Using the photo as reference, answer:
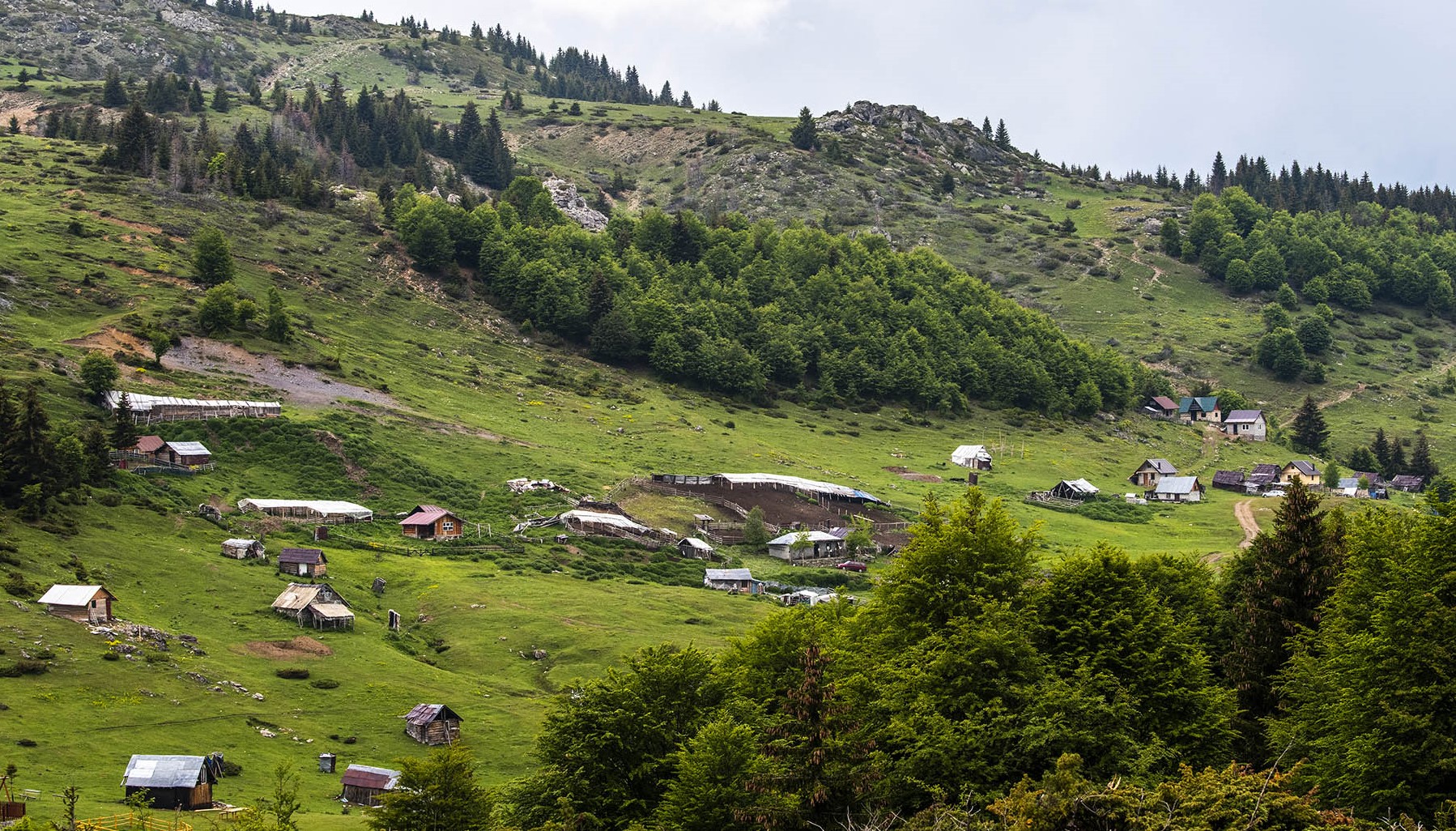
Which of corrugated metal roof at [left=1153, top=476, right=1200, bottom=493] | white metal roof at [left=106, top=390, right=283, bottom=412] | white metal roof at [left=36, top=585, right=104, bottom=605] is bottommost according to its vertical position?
white metal roof at [left=36, top=585, right=104, bottom=605]

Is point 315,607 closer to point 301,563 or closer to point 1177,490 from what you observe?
point 301,563

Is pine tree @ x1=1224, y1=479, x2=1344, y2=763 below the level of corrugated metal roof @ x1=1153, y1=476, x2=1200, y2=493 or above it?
above

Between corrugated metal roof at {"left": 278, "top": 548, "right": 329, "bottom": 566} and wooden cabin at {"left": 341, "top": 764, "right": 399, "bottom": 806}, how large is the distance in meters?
31.4

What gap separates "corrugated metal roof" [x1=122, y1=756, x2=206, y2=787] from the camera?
177 ft

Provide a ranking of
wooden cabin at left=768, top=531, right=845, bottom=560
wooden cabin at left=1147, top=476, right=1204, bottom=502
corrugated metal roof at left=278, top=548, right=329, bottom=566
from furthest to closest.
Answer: wooden cabin at left=1147, top=476, right=1204, bottom=502
wooden cabin at left=768, top=531, right=845, bottom=560
corrugated metal roof at left=278, top=548, right=329, bottom=566

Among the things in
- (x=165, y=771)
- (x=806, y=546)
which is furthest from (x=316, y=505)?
(x=165, y=771)

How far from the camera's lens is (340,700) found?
234 ft

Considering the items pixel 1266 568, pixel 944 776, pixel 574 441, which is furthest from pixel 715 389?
pixel 944 776

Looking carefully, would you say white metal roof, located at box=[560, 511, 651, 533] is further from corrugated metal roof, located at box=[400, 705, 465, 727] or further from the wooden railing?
the wooden railing

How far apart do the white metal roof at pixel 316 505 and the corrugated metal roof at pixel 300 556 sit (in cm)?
1222

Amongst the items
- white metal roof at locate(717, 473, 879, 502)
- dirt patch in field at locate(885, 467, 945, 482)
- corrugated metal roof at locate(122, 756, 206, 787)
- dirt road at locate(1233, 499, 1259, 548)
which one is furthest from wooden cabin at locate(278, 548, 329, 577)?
dirt road at locate(1233, 499, 1259, 548)

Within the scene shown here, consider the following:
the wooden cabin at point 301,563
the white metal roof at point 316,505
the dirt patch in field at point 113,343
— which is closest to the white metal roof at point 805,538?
the white metal roof at point 316,505

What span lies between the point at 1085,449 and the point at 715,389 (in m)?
53.0

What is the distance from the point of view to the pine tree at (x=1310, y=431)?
17750 cm
